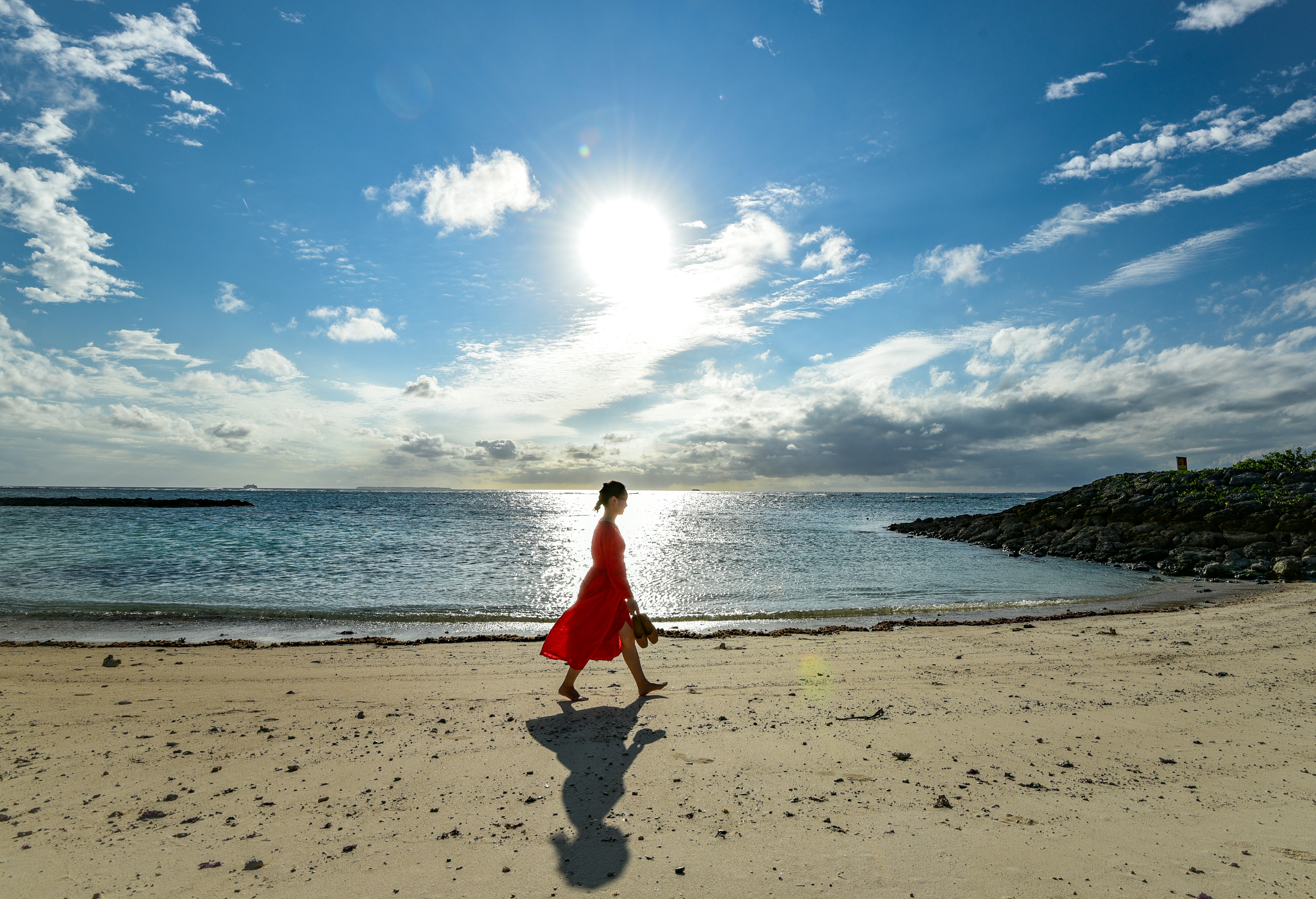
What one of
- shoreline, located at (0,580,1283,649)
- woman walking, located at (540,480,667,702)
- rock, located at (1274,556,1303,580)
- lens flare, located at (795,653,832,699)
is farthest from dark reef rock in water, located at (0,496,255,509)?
rock, located at (1274,556,1303,580)

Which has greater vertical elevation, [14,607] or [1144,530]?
[1144,530]

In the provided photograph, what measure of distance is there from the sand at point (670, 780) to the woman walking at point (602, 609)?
1.96 ft

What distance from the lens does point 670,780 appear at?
4762 millimetres

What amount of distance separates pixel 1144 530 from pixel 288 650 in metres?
31.6

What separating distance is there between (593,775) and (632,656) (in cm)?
A: 195

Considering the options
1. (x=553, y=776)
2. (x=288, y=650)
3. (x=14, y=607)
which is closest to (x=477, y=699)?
(x=553, y=776)

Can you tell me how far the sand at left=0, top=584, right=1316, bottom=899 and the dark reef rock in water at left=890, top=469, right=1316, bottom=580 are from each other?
52.3 ft

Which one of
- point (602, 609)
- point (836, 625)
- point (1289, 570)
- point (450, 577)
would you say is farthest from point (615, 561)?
point (1289, 570)

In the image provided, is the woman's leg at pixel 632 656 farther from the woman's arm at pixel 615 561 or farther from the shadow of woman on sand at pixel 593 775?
the woman's arm at pixel 615 561

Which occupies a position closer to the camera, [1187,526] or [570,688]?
[570,688]

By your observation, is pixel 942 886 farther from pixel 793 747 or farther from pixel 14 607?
pixel 14 607

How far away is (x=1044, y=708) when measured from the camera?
20.9ft

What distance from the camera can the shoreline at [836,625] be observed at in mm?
10312

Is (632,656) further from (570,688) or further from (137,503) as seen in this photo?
(137,503)
